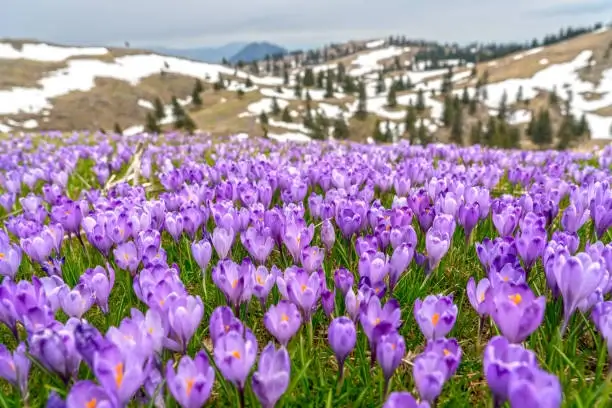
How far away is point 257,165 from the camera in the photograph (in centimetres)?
560

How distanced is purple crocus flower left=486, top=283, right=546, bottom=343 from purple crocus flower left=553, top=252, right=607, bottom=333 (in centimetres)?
38

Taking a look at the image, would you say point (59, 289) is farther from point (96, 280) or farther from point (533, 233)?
point (533, 233)

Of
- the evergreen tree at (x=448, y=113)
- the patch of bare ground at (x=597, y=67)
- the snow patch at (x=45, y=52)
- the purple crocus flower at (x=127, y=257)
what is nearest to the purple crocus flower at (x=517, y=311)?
the purple crocus flower at (x=127, y=257)

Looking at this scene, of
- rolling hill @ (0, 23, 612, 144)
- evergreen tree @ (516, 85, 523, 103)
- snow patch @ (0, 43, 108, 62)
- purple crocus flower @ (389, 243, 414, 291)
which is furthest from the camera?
evergreen tree @ (516, 85, 523, 103)

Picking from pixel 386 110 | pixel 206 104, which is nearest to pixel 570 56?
pixel 386 110

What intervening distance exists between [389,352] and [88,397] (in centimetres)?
96

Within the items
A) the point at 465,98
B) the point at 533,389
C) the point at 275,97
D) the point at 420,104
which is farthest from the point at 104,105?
the point at 533,389

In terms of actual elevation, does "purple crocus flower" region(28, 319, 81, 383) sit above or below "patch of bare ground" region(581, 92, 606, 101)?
above

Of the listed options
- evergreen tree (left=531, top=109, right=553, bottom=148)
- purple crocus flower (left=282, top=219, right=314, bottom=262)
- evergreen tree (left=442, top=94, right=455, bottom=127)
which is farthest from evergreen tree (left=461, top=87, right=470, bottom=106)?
purple crocus flower (left=282, top=219, right=314, bottom=262)

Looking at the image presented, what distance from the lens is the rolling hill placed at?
10069 cm

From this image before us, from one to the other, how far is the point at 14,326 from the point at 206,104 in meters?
118

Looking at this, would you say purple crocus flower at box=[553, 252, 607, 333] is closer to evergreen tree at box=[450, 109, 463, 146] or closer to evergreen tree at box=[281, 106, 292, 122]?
evergreen tree at box=[281, 106, 292, 122]

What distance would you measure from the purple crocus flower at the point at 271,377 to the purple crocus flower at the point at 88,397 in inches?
16.8

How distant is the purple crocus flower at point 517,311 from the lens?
1.64 meters
